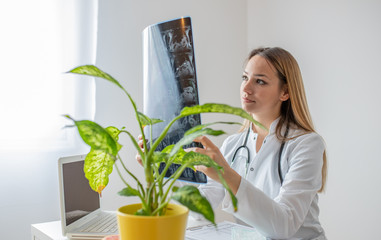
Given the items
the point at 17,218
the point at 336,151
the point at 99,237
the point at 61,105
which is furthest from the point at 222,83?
the point at 99,237

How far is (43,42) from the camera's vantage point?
2.21 m

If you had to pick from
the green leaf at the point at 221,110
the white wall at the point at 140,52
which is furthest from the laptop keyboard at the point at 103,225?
the white wall at the point at 140,52

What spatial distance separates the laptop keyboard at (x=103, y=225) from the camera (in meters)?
1.26

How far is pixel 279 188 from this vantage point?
1517 millimetres

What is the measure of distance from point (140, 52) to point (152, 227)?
204 centimetres

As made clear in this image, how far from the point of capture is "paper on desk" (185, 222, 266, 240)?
123cm

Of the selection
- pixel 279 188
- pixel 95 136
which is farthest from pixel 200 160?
pixel 279 188

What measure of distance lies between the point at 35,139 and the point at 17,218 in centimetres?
43

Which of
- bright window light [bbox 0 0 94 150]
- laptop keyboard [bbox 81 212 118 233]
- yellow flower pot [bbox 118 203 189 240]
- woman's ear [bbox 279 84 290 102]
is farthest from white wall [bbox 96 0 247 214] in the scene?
yellow flower pot [bbox 118 203 189 240]

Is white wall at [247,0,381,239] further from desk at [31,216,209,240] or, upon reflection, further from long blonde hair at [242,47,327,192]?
desk at [31,216,209,240]

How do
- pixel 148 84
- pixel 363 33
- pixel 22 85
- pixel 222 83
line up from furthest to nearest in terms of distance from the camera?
1. pixel 222 83
2. pixel 363 33
3. pixel 22 85
4. pixel 148 84

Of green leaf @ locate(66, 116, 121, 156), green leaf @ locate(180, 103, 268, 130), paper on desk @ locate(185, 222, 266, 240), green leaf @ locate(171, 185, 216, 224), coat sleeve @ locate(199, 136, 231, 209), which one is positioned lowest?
paper on desk @ locate(185, 222, 266, 240)

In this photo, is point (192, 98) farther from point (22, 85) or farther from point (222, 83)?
point (222, 83)

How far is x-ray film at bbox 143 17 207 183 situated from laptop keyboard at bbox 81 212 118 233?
10.6 inches
